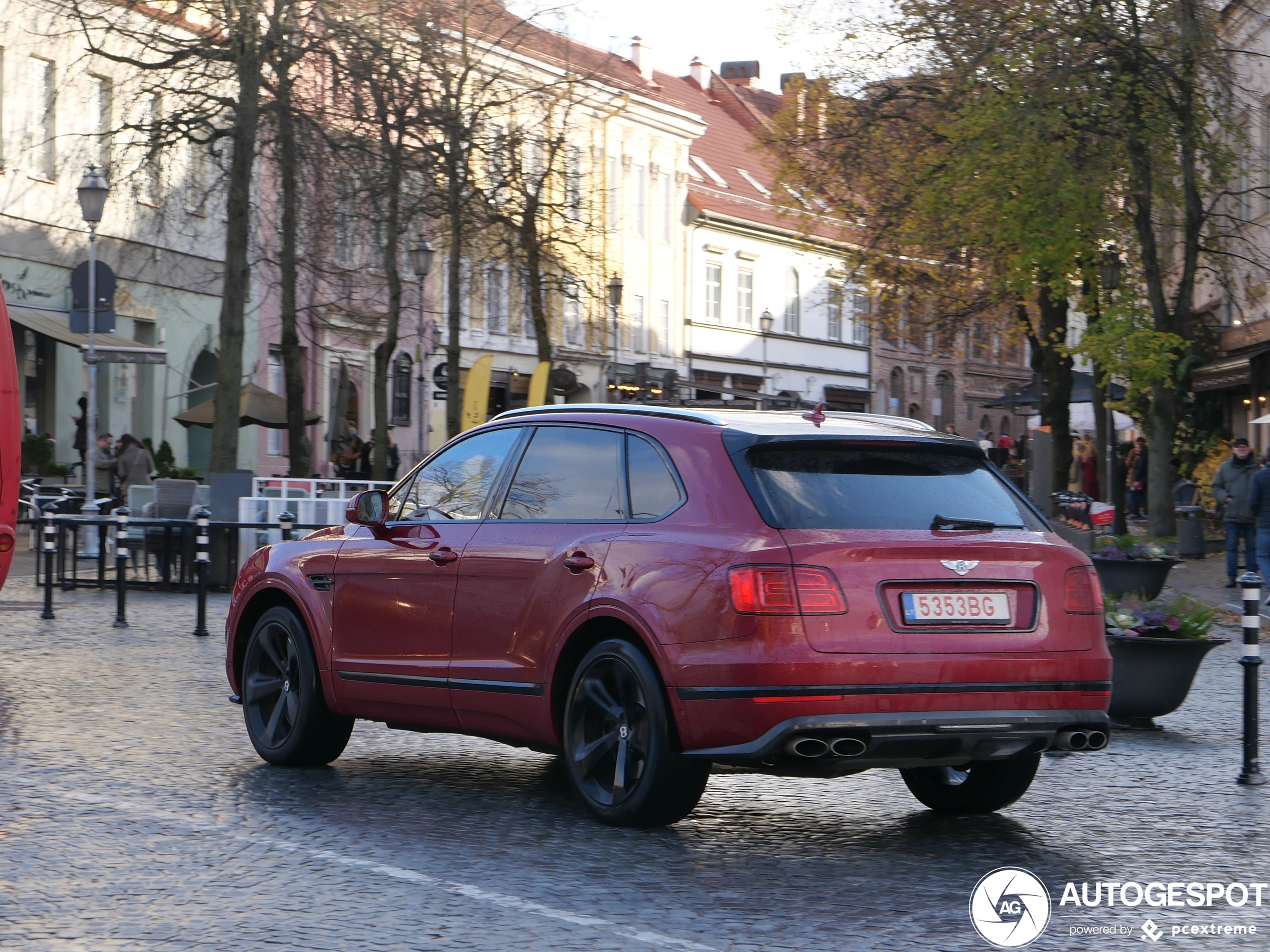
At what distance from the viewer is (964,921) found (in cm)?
603

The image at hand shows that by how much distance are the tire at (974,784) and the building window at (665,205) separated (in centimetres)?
5673

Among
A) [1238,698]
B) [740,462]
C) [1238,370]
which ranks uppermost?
[1238,370]

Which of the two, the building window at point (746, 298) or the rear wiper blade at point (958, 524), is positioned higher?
the building window at point (746, 298)

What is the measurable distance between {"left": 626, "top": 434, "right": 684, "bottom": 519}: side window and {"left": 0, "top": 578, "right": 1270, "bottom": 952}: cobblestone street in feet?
4.14

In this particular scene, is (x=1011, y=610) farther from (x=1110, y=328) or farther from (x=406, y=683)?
(x=1110, y=328)

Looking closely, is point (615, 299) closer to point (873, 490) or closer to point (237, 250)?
point (237, 250)

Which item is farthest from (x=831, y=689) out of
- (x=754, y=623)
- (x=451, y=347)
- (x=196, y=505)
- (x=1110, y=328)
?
(x=451, y=347)

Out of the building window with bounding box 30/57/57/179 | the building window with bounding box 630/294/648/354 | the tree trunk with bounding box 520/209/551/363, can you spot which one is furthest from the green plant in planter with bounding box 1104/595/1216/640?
the building window with bounding box 630/294/648/354

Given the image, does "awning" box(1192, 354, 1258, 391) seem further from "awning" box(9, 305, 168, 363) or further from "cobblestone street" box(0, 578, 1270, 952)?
"cobblestone street" box(0, 578, 1270, 952)

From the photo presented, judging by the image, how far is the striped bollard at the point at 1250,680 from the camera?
30.4 ft


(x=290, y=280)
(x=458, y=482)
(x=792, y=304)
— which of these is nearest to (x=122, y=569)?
(x=458, y=482)

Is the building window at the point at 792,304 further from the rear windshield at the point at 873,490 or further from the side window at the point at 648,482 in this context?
the rear windshield at the point at 873,490

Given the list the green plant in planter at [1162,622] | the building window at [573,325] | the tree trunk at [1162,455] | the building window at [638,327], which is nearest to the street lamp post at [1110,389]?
the tree trunk at [1162,455]

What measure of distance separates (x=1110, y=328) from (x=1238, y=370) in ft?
22.7
